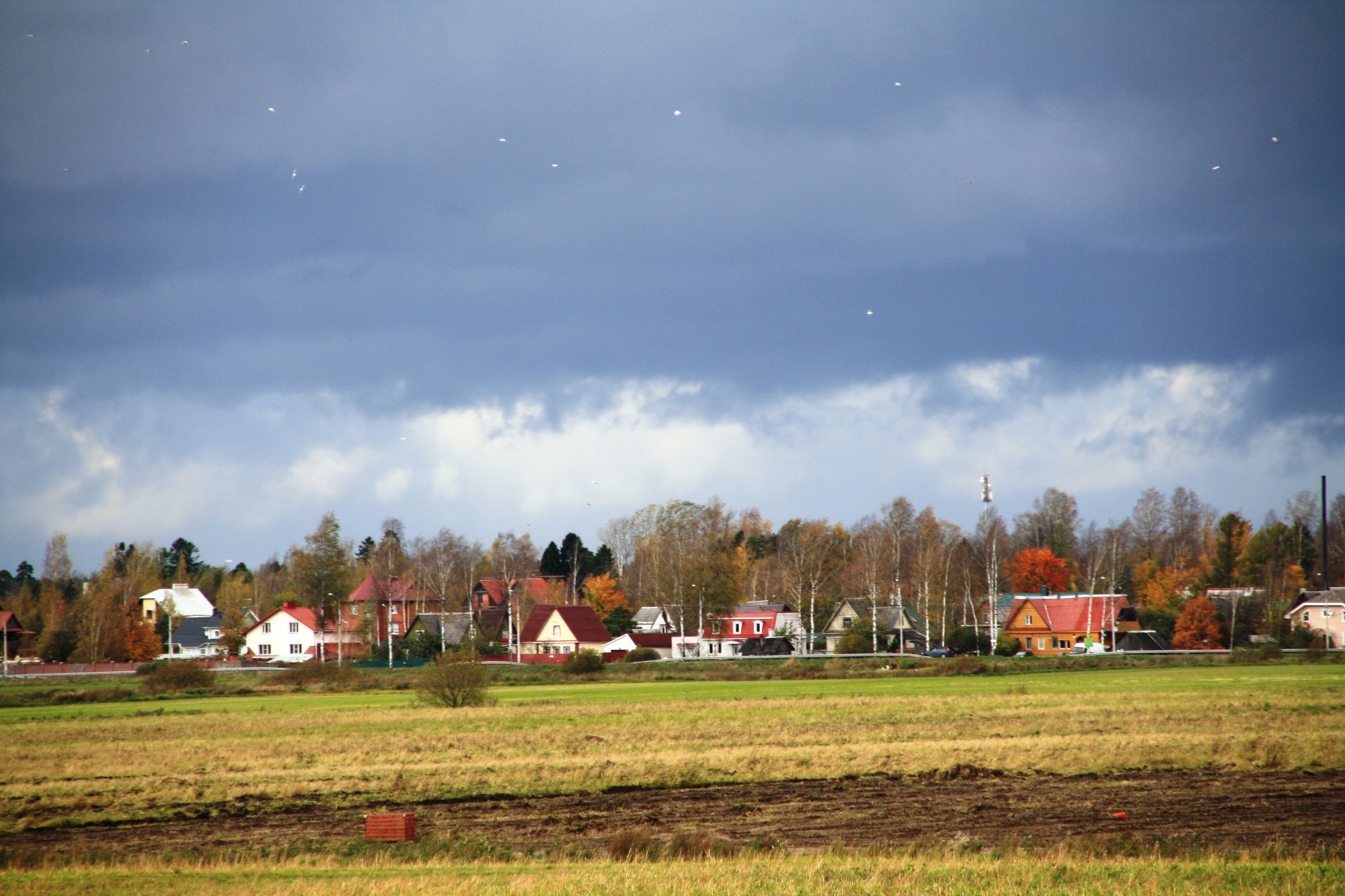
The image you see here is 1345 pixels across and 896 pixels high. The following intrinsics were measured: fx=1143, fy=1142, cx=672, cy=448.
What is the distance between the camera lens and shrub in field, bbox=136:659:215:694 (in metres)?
70.9

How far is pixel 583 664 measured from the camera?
273ft

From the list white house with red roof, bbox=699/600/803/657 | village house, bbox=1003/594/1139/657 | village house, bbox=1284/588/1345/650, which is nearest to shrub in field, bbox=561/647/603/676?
white house with red roof, bbox=699/600/803/657

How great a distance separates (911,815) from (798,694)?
114 feet

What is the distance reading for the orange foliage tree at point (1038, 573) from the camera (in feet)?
478

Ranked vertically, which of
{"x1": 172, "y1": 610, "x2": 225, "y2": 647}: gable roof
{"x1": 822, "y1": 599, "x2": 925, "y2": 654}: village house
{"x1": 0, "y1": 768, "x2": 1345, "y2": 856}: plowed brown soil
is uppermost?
{"x1": 0, "y1": 768, "x2": 1345, "y2": 856}: plowed brown soil

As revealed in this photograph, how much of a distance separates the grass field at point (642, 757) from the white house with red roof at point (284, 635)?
76.4 m

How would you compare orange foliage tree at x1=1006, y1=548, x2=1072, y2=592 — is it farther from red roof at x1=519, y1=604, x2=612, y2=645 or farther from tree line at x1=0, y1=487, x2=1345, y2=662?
red roof at x1=519, y1=604, x2=612, y2=645

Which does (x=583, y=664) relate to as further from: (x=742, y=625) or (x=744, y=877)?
(x=744, y=877)

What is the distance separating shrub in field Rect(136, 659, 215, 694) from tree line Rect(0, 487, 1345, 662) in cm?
3360

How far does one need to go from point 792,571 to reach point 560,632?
2664 cm

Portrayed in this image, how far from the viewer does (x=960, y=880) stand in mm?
15250

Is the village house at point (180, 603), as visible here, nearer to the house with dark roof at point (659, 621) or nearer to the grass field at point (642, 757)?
the house with dark roof at point (659, 621)

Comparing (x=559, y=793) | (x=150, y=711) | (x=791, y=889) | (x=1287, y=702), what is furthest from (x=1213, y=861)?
(x=150, y=711)

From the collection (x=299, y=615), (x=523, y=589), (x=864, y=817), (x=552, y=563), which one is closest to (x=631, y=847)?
(x=864, y=817)
